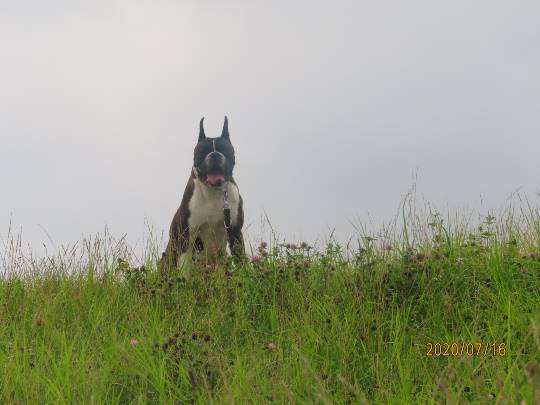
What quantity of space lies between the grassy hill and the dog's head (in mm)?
1448

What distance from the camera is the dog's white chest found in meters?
8.14

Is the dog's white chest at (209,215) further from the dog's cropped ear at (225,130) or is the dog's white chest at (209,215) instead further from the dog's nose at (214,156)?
the dog's cropped ear at (225,130)

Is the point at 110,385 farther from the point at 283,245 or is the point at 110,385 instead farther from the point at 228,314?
the point at 283,245

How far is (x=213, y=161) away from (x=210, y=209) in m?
0.64
